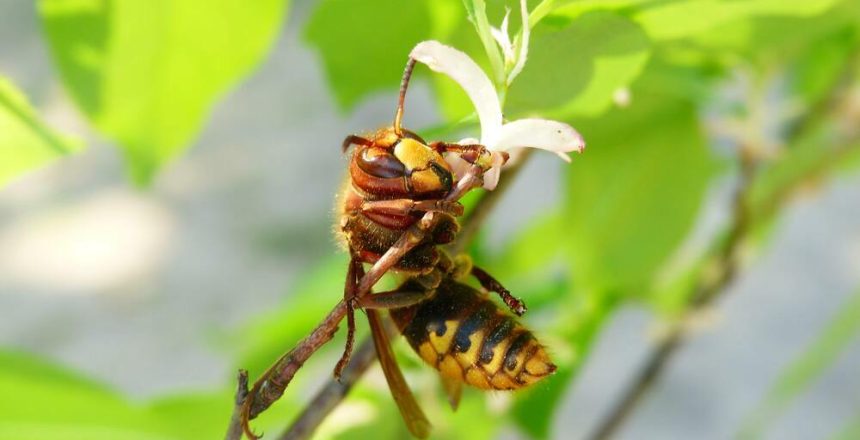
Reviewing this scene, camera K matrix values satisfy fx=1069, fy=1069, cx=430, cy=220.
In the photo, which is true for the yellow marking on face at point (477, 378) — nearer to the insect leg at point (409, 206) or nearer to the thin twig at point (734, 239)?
the insect leg at point (409, 206)

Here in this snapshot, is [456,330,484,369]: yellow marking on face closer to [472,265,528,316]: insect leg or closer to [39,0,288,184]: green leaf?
[472,265,528,316]: insect leg

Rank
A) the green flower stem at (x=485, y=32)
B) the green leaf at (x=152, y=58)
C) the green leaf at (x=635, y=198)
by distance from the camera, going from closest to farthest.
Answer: the green flower stem at (x=485, y=32) → the green leaf at (x=152, y=58) → the green leaf at (x=635, y=198)

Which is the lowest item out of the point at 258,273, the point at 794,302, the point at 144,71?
the point at 144,71

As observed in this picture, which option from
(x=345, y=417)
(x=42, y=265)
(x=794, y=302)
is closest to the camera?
(x=345, y=417)

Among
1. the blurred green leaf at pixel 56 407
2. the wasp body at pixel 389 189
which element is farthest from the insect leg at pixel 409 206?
the blurred green leaf at pixel 56 407

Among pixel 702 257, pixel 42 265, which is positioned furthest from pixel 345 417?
pixel 42 265

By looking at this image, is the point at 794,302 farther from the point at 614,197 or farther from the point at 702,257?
the point at 614,197

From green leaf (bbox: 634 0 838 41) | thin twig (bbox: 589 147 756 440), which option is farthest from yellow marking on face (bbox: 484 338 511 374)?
thin twig (bbox: 589 147 756 440)
